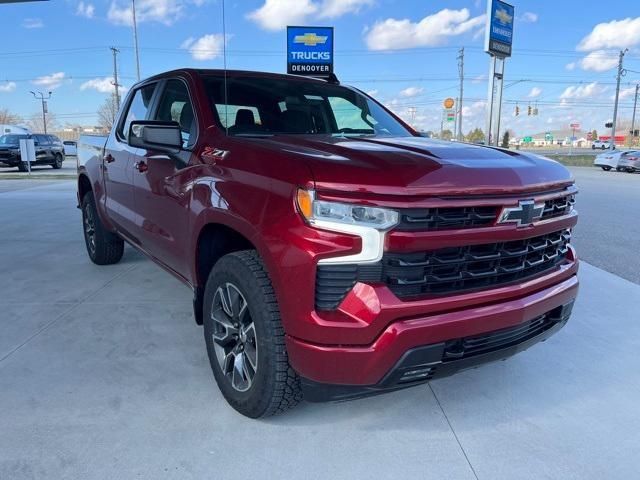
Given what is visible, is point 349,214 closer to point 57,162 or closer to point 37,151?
point 37,151

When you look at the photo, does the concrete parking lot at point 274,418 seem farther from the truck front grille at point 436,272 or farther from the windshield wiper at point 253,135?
the windshield wiper at point 253,135

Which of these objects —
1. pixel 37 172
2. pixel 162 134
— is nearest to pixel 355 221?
pixel 162 134

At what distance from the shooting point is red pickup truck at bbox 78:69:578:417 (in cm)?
202

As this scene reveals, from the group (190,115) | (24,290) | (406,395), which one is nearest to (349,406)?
(406,395)

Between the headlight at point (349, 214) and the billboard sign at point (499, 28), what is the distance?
1728 cm

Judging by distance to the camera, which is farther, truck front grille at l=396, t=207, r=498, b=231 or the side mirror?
the side mirror

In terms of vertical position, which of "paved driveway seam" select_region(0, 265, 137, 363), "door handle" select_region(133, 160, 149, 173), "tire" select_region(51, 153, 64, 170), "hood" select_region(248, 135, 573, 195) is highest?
"hood" select_region(248, 135, 573, 195)

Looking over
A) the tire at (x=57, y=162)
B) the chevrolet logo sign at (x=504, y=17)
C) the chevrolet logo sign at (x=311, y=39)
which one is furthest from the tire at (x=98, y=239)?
the tire at (x=57, y=162)

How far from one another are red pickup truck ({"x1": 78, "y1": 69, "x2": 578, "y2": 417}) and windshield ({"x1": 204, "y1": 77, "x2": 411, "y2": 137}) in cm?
11

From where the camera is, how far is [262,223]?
223cm

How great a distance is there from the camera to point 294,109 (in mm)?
3570

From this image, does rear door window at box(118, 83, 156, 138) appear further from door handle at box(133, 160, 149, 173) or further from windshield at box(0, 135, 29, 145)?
windshield at box(0, 135, 29, 145)

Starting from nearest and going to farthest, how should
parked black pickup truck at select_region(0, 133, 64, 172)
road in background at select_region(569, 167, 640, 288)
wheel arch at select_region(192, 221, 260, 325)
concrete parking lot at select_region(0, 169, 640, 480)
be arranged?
concrete parking lot at select_region(0, 169, 640, 480) < wheel arch at select_region(192, 221, 260, 325) < road in background at select_region(569, 167, 640, 288) < parked black pickup truck at select_region(0, 133, 64, 172)

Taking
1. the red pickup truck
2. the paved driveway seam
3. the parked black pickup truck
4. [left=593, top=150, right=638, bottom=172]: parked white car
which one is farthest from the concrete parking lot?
[left=593, top=150, right=638, bottom=172]: parked white car
